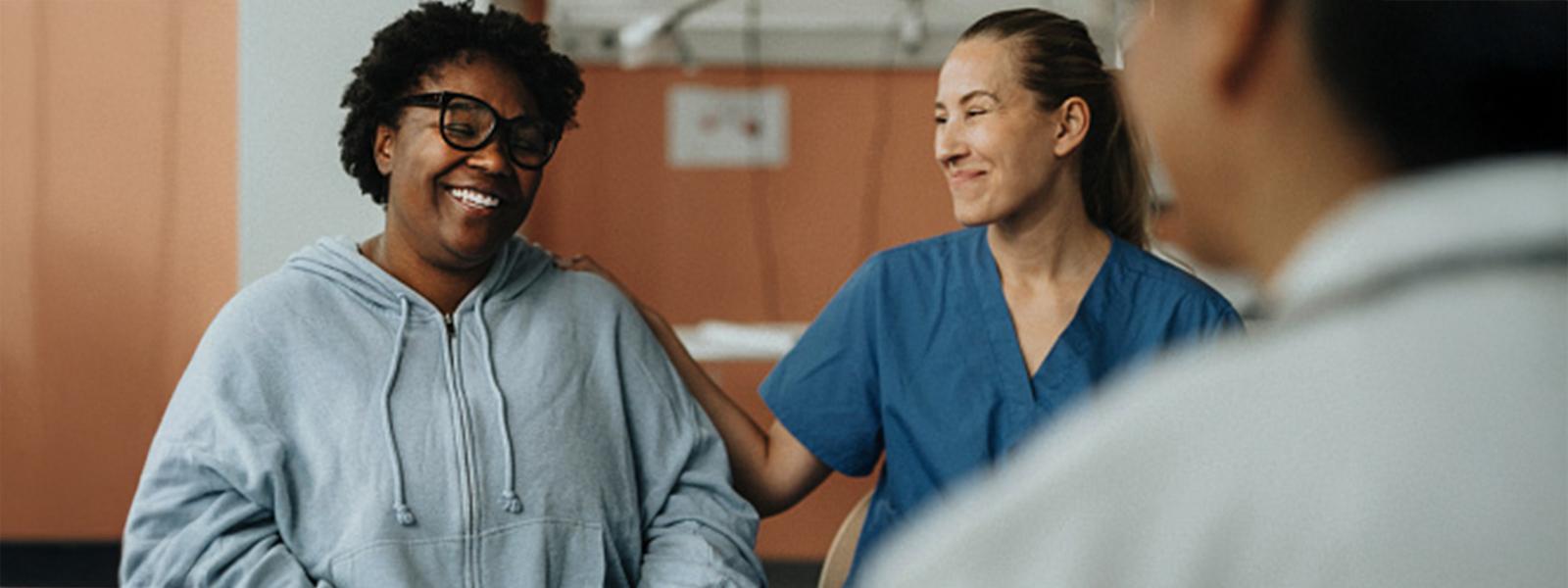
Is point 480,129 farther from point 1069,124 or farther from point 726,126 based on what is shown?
point 726,126

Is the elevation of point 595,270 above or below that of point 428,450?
above

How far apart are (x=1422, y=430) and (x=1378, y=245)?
6 cm

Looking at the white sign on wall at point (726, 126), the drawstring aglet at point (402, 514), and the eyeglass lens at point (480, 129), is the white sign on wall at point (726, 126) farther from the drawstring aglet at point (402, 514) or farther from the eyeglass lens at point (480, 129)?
the drawstring aglet at point (402, 514)

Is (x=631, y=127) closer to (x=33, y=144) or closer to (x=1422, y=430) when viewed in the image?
(x=33, y=144)

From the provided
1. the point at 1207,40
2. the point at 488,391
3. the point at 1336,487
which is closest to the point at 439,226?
the point at 488,391

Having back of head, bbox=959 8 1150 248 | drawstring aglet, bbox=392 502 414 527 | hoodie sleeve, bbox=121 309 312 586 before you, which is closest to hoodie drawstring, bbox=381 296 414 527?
drawstring aglet, bbox=392 502 414 527

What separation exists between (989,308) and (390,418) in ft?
2.35

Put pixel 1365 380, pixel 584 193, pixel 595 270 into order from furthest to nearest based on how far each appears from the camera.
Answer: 1. pixel 584 193
2. pixel 595 270
3. pixel 1365 380

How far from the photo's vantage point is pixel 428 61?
168cm

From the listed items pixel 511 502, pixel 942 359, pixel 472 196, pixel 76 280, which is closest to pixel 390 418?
pixel 511 502

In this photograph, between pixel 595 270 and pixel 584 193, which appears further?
pixel 584 193

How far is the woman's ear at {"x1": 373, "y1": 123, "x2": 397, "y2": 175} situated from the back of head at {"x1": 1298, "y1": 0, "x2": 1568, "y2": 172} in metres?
1.38

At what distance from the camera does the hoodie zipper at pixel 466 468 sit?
1.58m

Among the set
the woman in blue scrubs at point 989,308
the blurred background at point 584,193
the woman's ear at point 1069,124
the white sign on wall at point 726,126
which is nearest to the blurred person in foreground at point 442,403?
the woman in blue scrubs at point 989,308
